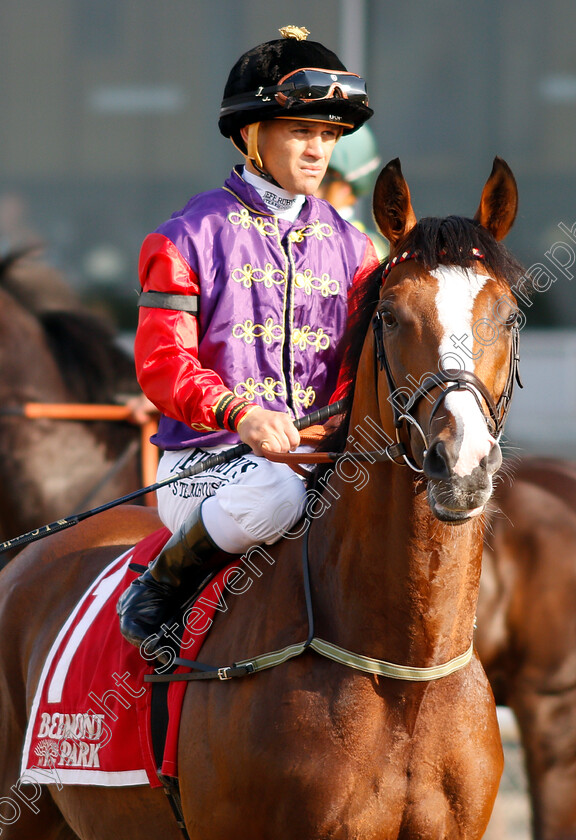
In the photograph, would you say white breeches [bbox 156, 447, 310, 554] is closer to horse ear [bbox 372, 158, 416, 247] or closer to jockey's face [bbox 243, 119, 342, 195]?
horse ear [bbox 372, 158, 416, 247]

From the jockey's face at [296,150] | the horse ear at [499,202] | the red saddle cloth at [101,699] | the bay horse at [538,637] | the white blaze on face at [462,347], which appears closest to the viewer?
the white blaze on face at [462,347]

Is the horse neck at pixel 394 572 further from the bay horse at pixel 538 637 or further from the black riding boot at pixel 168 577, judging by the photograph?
the bay horse at pixel 538 637

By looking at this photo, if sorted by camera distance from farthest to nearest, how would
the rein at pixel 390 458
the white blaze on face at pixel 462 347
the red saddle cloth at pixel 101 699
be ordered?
the red saddle cloth at pixel 101 699 < the rein at pixel 390 458 < the white blaze on face at pixel 462 347

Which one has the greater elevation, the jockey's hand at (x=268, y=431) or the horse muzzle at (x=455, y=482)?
the horse muzzle at (x=455, y=482)

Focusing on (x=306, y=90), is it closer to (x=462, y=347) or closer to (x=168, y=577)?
(x=462, y=347)

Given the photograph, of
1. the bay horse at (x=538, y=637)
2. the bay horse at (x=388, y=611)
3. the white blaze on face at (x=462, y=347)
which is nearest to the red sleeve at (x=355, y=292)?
the bay horse at (x=388, y=611)

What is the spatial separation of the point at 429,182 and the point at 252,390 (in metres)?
7.83

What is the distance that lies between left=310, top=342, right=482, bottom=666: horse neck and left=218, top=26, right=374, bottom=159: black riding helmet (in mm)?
801

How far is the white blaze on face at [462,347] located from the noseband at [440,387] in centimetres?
2

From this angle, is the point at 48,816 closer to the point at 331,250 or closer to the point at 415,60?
the point at 331,250

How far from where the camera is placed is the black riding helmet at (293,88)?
2.56 m

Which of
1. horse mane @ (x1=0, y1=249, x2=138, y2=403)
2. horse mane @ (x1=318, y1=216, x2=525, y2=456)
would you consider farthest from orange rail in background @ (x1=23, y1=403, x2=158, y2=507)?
horse mane @ (x1=318, y1=216, x2=525, y2=456)

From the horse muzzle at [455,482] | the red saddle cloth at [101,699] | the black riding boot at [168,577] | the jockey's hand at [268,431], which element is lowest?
the red saddle cloth at [101,699]

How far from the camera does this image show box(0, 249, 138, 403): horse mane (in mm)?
5848
